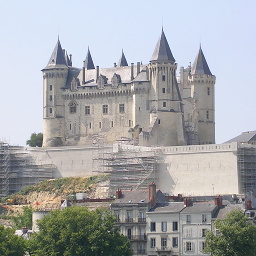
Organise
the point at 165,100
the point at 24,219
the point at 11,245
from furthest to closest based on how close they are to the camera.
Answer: the point at 165,100, the point at 24,219, the point at 11,245

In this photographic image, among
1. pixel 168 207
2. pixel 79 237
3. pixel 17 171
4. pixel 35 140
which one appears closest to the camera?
pixel 79 237

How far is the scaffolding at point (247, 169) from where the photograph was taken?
117m

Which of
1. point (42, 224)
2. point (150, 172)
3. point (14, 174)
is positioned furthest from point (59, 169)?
point (42, 224)

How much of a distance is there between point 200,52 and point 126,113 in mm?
11176

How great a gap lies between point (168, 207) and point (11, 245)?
1184cm

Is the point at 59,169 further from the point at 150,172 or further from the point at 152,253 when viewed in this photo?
the point at 152,253

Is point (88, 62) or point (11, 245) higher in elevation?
point (88, 62)

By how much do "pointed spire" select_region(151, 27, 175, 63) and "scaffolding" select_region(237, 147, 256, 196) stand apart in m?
15.7

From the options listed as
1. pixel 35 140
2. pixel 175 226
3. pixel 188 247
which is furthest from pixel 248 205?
pixel 35 140

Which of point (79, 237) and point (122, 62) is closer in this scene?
point (79, 237)

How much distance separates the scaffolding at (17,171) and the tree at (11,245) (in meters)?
42.5

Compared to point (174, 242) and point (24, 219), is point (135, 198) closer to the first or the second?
point (174, 242)

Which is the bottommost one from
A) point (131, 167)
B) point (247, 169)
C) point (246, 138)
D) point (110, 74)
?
point (247, 169)

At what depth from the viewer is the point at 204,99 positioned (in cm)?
13600
